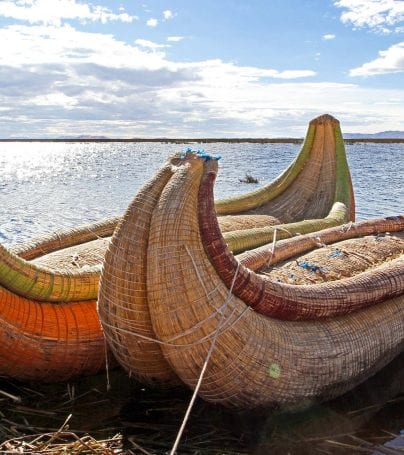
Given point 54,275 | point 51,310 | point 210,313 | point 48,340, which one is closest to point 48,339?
point 48,340

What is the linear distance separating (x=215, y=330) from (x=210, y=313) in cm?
11

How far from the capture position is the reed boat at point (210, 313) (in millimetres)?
3547

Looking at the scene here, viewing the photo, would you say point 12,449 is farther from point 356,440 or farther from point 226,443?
point 356,440

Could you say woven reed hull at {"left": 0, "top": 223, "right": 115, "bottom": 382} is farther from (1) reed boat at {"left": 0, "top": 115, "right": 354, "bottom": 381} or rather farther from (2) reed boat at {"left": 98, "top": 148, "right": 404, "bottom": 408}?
(2) reed boat at {"left": 98, "top": 148, "right": 404, "bottom": 408}

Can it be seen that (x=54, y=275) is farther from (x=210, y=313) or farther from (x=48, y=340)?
(x=210, y=313)

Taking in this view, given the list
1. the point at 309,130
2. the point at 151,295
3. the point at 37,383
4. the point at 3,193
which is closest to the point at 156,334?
the point at 151,295

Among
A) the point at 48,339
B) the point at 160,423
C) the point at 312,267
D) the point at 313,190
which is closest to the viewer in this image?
the point at 160,423

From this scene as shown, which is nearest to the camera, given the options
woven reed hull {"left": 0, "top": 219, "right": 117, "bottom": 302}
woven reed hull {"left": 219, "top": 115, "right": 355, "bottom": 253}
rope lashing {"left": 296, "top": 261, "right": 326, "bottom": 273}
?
woven reed hull {"left": 0, "top": 219, "right": 117, "bottom": 302}

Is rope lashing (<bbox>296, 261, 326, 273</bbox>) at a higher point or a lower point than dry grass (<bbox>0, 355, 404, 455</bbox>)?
higher

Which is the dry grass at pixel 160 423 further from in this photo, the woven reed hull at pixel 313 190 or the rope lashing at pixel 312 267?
the woven reed hull at pixel 313 190

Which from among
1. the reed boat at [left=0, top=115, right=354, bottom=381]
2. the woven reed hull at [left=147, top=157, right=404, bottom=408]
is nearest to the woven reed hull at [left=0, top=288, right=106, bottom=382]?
the reed boat at [left=0, top=115, right=354, bottom=381]

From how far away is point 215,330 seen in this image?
3572 millimetres

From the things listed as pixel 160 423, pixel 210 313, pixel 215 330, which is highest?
pixel 210 313

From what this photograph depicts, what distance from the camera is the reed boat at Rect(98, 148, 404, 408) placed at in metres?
3.55
